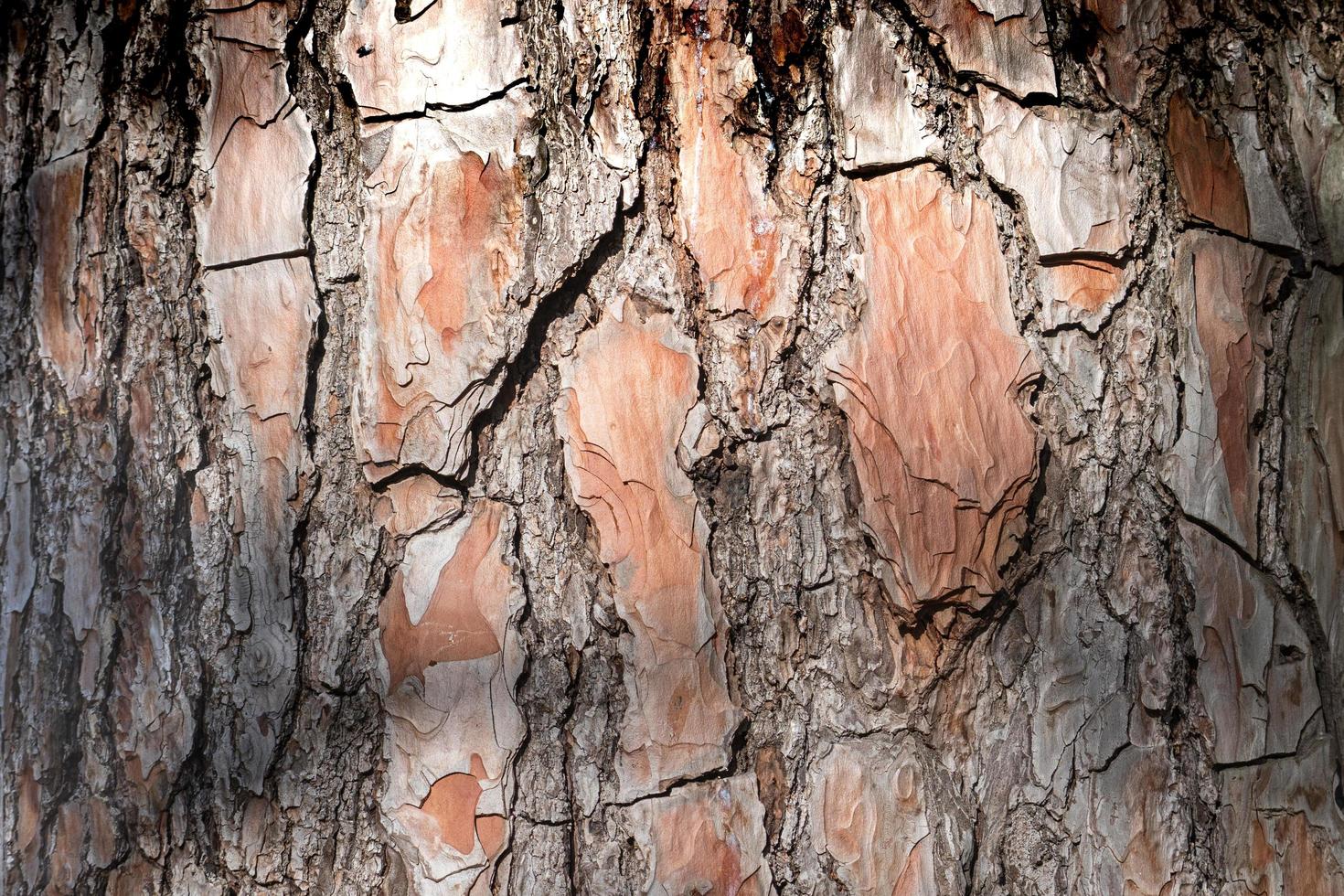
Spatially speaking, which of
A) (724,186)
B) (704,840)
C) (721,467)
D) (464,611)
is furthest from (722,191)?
(704,840)

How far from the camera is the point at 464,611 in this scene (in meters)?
0.74

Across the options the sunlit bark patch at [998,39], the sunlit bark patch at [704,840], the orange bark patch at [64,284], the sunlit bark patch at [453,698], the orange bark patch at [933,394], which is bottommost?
the sunlit bark patch at [704,840]

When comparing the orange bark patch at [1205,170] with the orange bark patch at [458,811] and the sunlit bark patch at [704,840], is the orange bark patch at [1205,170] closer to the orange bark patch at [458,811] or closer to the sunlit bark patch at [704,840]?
the sunlit bark patch at [704,840]

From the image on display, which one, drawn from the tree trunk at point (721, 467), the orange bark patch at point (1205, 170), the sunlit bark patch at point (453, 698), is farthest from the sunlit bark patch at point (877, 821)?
the orange bark patch at point (1205, 170)

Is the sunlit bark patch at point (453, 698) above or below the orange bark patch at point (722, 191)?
below

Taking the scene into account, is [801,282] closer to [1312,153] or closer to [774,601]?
[774,601]

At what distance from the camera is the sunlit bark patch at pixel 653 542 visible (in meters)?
0.73

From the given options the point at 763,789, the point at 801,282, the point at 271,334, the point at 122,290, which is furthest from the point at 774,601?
the point at 122,290

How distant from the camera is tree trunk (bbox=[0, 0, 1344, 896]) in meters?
0.73

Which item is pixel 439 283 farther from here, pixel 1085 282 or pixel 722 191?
pixel 1085 282

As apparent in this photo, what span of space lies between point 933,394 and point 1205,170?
350mm

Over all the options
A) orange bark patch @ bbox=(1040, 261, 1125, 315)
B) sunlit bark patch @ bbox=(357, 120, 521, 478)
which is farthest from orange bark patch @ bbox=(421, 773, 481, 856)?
orange bark patch @ bbox=(1040, 261, 1125, 315)

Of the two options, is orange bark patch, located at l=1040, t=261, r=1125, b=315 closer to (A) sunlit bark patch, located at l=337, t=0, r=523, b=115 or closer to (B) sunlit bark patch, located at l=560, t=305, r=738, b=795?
(B) sunlit bark patch, located at l=560, t=305, r=738, b=795

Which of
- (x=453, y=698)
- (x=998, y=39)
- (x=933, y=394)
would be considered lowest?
(x=453, y=698)
